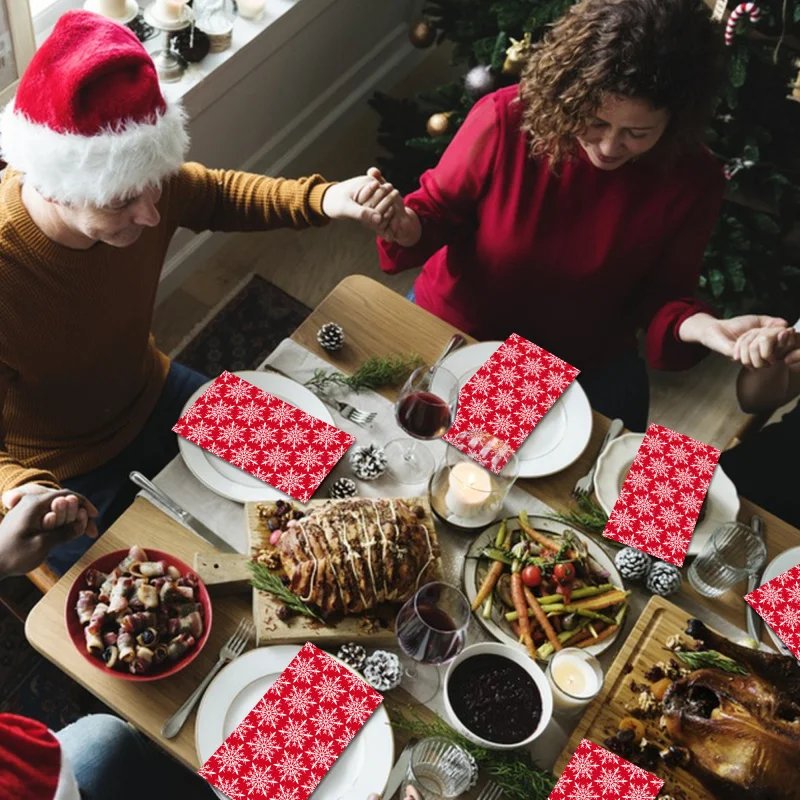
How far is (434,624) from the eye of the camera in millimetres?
1264

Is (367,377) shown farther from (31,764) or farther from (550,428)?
(31,764)

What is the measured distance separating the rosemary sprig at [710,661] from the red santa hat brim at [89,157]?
1050 millimetres

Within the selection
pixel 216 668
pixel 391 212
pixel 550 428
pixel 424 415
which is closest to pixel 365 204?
pixel 391 212

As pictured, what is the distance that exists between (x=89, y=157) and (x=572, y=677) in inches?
39.3

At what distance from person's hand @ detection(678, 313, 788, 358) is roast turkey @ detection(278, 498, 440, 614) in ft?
2.22

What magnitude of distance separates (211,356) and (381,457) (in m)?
1.30

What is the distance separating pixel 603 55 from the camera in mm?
1490

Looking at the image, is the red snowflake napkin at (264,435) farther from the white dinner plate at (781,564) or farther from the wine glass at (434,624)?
the white dinner plate at (781,564)

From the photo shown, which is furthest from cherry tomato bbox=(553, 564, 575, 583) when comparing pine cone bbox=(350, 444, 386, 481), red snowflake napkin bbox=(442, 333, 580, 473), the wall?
the wall

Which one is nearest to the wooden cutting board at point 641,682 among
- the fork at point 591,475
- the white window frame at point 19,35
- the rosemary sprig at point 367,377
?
the fork at point 591,475

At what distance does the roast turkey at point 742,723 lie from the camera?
1.17 meters

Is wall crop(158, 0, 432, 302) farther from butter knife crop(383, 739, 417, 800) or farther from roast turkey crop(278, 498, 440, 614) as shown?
butter knife crop(383, 739, 417, 800)

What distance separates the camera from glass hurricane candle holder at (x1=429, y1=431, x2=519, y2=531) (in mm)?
1418

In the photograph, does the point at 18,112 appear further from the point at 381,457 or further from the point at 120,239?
the point at 381,457
